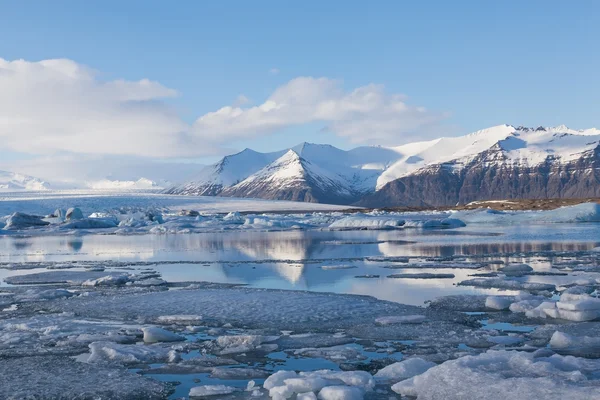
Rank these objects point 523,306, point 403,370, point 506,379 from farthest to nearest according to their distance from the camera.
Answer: point 523,306 < point 403,370 < point 506,379

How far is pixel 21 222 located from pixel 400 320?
5403 cm

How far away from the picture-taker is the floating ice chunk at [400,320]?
840 centimetres

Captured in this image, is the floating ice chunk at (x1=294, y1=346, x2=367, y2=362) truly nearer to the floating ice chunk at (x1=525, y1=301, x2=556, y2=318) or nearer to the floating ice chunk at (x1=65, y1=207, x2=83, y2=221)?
the floating ice chunk at (x1=525, y1=301, x2=556, y2=318)

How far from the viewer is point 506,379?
538 centimetres

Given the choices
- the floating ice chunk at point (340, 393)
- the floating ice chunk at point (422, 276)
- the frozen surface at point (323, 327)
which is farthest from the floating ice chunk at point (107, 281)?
the floating ice chunk at point (340, 393)

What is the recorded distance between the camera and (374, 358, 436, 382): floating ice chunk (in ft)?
19.2

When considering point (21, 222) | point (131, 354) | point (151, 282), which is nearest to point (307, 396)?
point (131, 354)

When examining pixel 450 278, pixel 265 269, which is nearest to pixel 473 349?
pixel 450 278

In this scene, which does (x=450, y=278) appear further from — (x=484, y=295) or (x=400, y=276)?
(x=484, y=295)

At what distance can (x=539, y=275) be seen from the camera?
13.2 m

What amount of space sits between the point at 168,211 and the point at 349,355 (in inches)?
3167

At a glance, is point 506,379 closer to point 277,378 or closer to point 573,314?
point 277,378

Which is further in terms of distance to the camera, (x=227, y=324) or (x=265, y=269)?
(x=265, y=269)

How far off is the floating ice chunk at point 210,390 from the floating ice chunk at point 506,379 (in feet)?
4.86
